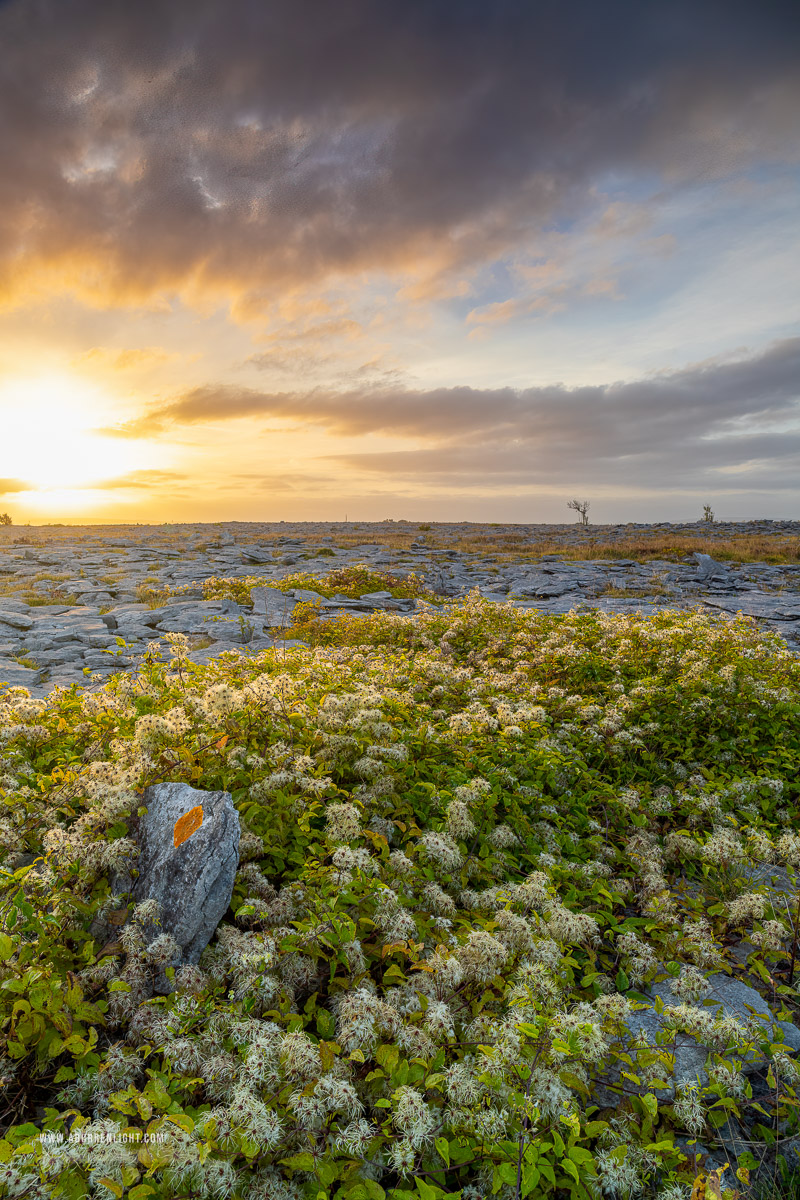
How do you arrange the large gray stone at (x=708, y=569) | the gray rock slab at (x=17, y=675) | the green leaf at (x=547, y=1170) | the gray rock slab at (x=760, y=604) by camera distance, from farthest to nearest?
the large gray stone at (x=708, y=569)
the gray rock slab at (x=760, y=604)
the gray rock slab at (x=17, y=675)
the green leaf at (x=547, y=1170)

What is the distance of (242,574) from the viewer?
24484mm

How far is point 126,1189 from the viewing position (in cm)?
231

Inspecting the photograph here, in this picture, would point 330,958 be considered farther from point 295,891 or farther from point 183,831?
point 183,831

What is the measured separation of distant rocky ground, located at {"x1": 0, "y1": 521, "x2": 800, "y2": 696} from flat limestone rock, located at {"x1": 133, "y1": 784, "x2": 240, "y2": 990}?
462 cm

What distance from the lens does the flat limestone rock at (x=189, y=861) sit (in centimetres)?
370

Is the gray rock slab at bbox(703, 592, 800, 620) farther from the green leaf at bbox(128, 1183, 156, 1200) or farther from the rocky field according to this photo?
the green leaf at bbox(128, 1183, 156, 1200)

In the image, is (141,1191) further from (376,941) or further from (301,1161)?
(376,941)

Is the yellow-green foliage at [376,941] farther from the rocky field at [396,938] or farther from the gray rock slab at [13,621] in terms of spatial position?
the gray rock slab at [13,621]

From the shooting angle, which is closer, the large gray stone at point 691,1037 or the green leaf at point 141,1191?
the green leaf at point 141,1191

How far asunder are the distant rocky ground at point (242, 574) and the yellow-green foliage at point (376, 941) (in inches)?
159

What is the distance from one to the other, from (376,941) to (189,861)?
137 centimetres

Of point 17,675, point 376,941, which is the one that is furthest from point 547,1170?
point 17,675

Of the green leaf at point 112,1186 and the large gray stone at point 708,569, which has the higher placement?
the large gray stone at point 708,569

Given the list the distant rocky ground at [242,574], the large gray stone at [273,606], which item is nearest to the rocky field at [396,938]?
the distant rocky ground at [242,574]
